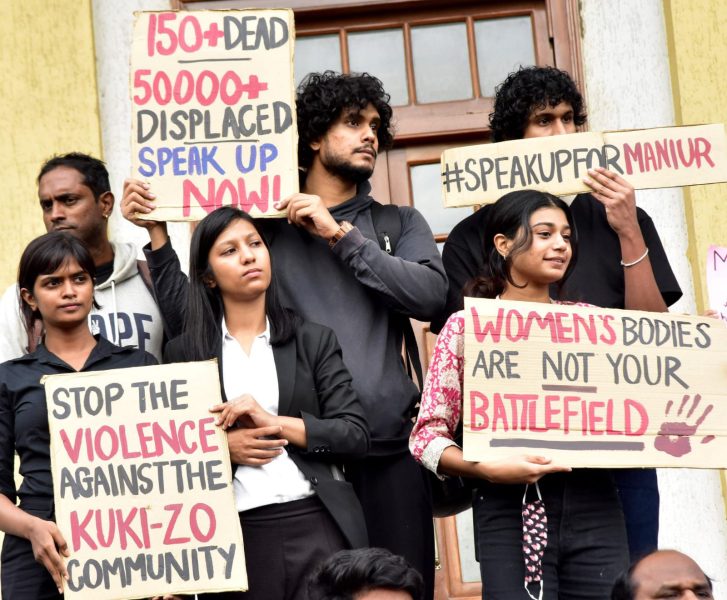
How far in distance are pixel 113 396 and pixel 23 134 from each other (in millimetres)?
2733

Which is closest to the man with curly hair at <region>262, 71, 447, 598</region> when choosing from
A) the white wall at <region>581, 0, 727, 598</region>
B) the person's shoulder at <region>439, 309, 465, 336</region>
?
the person's shoulder at <region>439, 309, 465, 336</region>

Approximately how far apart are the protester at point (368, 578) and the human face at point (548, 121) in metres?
1.95

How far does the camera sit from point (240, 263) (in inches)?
186

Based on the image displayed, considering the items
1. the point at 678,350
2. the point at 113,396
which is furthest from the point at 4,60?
the point at 678,350

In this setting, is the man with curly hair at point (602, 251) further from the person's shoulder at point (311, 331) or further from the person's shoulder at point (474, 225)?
the person's shoulder at point (311, 331)

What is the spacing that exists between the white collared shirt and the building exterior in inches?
90.1

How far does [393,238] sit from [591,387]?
0.98m

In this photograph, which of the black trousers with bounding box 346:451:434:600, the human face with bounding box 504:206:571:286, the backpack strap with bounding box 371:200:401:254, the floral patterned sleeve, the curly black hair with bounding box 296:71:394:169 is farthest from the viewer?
the curly black hair with bounding box 296:71:394:169

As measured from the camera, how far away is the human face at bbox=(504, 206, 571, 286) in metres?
4.61

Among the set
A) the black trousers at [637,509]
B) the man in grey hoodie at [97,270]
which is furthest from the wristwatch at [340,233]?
the black trousers at [637,509]

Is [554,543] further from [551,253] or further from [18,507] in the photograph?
[18,507]

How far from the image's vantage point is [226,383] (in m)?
4.58

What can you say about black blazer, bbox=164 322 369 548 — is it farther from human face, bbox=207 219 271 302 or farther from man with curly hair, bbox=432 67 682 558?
man with curly hair, bbox=432 67 682 558

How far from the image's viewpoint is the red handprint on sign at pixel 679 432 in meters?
4.42
